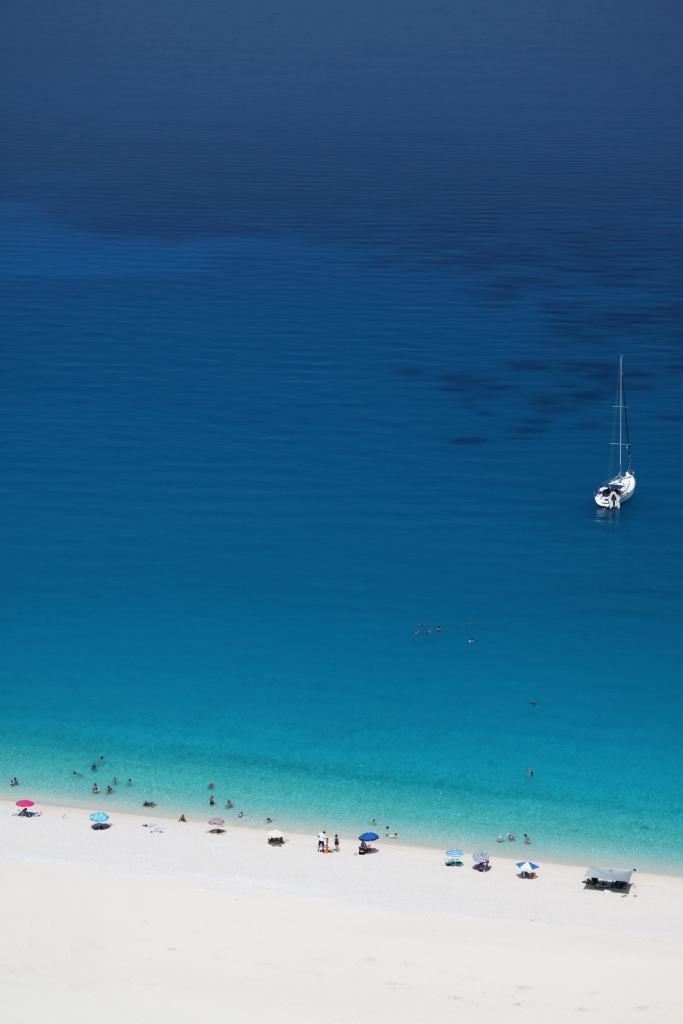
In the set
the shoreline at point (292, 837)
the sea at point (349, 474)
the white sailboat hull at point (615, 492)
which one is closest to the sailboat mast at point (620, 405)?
the sea at point (349, 474)

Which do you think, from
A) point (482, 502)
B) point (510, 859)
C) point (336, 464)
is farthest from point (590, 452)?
point (510, 859)

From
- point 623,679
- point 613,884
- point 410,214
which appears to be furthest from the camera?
point 410,214

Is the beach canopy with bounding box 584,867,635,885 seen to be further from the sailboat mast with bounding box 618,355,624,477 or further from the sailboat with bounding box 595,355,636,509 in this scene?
the sailboat mast with bounding box 618,355,624,477

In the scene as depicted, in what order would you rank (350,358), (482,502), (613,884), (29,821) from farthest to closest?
(350,358) < (482,502) < (29,821) < (613,884)

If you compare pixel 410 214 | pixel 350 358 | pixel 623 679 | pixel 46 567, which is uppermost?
pixel 410 214

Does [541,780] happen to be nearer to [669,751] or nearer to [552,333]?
[669,751]

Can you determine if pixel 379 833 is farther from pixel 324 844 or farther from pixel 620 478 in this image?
pixel 620 478
